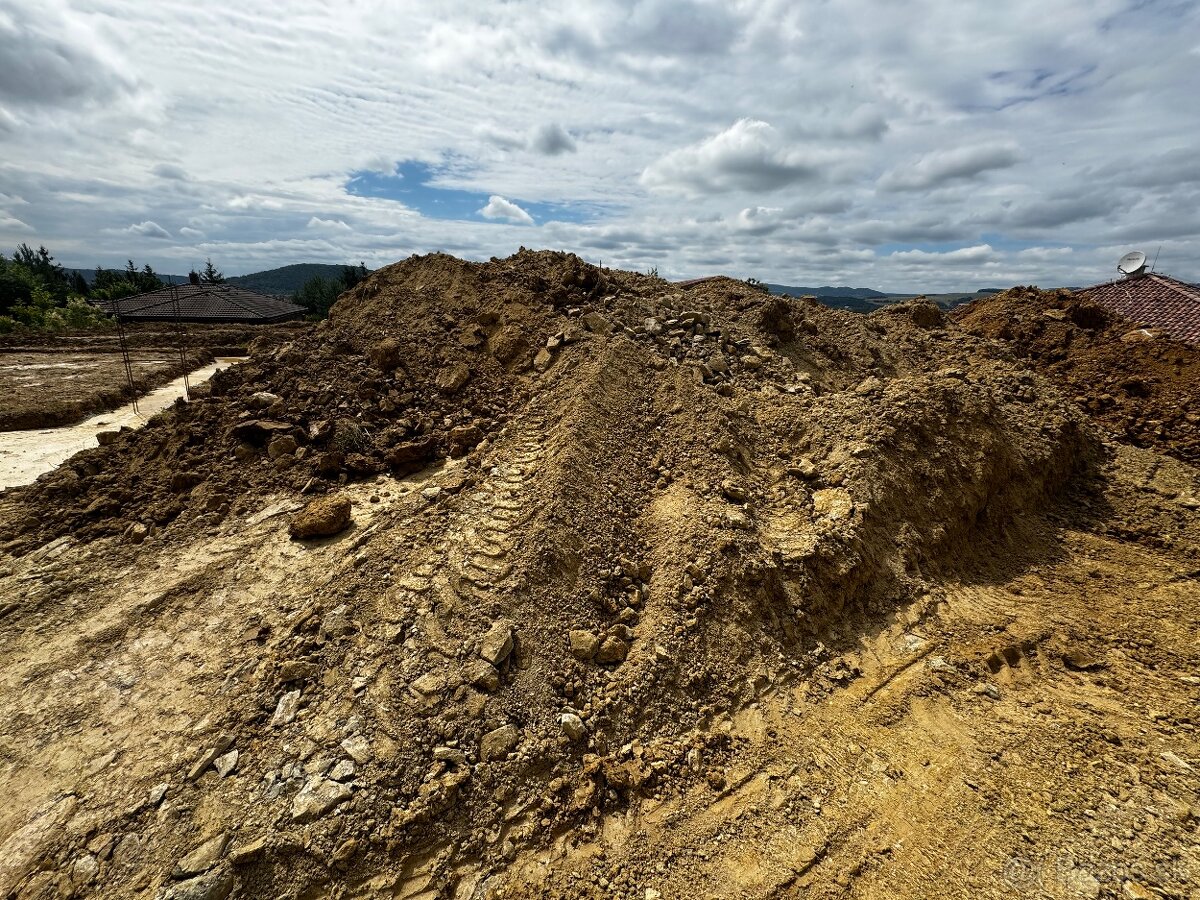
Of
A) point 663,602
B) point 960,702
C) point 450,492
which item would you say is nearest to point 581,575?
point 663,602

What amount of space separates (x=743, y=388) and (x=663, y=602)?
394 cm

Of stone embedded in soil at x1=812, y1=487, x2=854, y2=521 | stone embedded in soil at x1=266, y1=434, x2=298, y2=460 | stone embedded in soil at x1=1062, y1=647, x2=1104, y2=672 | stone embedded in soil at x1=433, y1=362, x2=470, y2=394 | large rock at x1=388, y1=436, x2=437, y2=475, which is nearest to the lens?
stone embedded in soil at x1=1062, y1=647, x2=1104, y2=672

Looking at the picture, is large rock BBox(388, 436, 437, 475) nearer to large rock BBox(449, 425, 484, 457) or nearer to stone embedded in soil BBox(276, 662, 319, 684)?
large rock BBox(449, 425, 484, 457)

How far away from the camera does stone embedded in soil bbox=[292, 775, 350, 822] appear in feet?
11.0

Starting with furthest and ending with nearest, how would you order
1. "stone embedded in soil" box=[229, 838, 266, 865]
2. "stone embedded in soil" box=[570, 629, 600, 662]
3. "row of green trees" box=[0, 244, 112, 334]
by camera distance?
"row of green trees" box=[0, 244, 112, 334] → "stone embedded in soil" box=[570, 629, 600, 662] → "stone embedded in soil" box=[229, 838, 266, 865]

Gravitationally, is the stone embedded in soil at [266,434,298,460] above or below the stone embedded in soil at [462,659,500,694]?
above

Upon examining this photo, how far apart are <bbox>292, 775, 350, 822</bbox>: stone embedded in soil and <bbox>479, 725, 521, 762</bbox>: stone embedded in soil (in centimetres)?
94

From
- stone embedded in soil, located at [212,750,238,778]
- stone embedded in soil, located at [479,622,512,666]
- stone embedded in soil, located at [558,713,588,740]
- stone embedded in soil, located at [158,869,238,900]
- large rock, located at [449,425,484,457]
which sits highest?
large rock, located at [449,425,484,457]

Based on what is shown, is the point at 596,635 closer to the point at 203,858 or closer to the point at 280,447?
the point at 203,858

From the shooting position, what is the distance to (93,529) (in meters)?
6.04

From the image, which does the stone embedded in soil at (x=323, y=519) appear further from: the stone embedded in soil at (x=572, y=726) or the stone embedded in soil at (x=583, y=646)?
the stone embedded in soil at (x=572, y=726)

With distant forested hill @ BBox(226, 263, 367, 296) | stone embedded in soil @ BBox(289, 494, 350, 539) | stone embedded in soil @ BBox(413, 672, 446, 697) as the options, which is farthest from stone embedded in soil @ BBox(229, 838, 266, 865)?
distant forested hill @ BBox(226, 263, 367, 296)

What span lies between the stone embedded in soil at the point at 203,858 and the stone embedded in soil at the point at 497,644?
6.35 feet

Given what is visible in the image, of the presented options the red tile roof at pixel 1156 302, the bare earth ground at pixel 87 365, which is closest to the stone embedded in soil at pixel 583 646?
the bare earth ground at pixel 87 365
